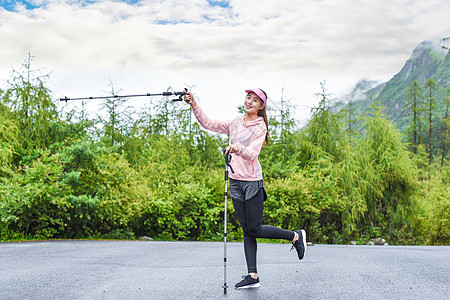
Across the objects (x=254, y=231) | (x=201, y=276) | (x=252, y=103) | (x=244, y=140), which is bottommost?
(x=201, y=276)

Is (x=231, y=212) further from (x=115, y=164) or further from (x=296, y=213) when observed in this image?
(x=115, y=164)

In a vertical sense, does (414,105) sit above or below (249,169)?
above

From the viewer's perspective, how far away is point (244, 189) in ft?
15.2

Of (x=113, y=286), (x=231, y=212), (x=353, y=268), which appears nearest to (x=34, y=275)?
(x=113, y=286)

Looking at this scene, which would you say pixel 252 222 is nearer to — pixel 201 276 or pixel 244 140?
pixel 244 140

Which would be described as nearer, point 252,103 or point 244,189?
point 244,189

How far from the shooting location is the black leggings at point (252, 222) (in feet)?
15.3

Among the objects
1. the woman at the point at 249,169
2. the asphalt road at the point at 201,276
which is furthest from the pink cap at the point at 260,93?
the asphalt road at the point at 201,276

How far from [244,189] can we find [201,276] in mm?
1608

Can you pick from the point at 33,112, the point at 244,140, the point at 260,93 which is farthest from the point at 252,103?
the point at 33,112

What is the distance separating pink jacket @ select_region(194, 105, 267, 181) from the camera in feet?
15.0

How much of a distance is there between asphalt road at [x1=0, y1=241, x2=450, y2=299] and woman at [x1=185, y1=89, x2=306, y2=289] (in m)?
0.55

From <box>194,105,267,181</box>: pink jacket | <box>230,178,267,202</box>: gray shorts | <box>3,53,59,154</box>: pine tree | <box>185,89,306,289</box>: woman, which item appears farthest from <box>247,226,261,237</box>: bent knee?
<box>3,53,59,154</box>: pine tree

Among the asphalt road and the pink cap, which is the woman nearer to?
the pink cap
